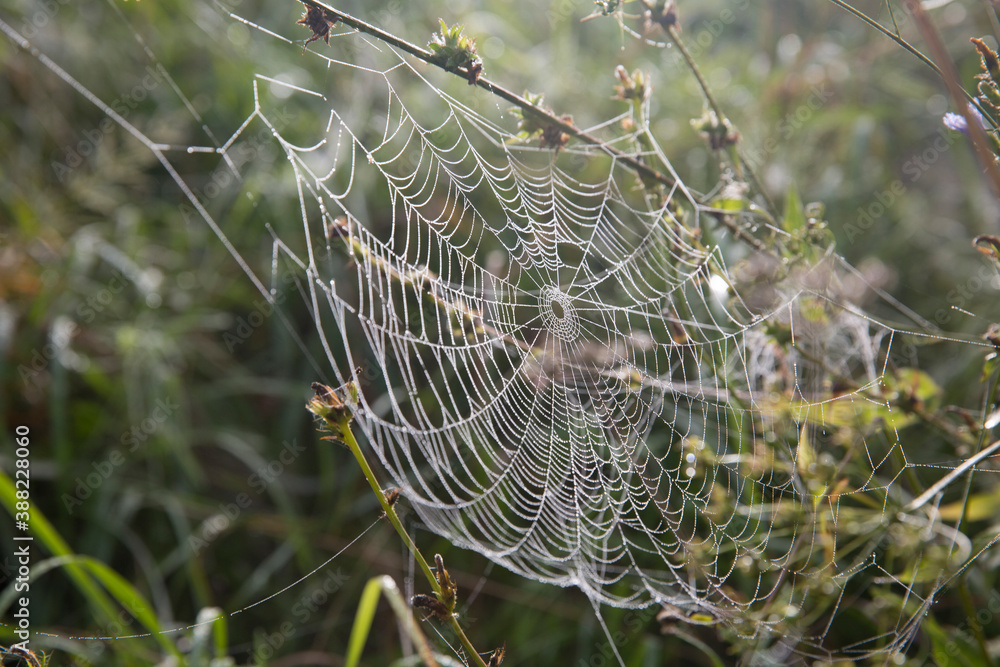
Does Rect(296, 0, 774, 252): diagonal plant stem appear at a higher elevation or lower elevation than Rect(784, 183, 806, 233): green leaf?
higher

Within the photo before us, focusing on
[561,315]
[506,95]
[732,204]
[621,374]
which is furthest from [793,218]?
[561,315]

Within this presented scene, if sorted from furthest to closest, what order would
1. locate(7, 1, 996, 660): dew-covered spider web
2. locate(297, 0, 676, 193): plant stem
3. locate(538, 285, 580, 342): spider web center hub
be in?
A: locate(538, 285, 580, 342): spider web center hub, locate(7, 1, 996, 660): dew-covered spider web, locate(297, 0, 676, 193): plant stem

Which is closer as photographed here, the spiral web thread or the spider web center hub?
the spiral web thread

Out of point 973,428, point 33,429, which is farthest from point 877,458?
point 33,429

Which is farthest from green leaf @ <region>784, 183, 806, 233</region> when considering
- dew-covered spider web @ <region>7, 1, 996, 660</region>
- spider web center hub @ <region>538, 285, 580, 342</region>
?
spider web center hub @ <region>538, 285, 580, 342</region>

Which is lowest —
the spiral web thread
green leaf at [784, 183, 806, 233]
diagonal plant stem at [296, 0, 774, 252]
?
the spiral web thread

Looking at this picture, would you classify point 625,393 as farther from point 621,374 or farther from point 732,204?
point 732,204

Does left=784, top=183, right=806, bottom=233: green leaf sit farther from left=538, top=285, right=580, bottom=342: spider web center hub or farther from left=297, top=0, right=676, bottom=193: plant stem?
left=538, top=285, right=580, bottom=342: spider web center hub

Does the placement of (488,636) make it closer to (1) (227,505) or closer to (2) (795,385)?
(1) (227,505)
